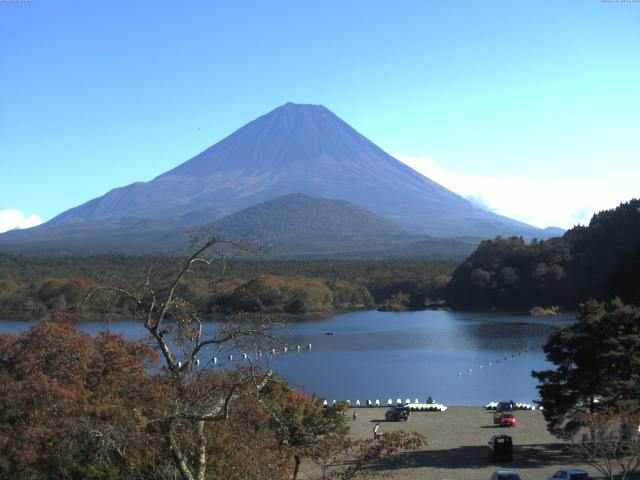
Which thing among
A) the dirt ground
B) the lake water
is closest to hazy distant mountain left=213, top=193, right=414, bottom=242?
the lake water

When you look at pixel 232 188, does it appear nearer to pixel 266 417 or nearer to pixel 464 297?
pixel 464 297

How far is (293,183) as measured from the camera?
503ft

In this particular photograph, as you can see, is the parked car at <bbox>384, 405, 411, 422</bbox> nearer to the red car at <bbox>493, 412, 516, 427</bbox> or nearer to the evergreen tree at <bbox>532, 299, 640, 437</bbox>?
the red car at <bbox>493, 412, 516, 427</bbox>

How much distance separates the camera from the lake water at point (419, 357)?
21875mm

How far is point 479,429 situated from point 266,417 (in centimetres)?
870

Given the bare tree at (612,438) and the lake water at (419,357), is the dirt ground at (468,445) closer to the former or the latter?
the bare tree at (612,438)

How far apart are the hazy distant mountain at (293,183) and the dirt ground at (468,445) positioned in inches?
4634

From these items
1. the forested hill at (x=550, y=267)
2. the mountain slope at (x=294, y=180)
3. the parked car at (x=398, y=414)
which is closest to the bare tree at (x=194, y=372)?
the parked car at (x=398, y=414)

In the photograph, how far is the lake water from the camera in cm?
2188

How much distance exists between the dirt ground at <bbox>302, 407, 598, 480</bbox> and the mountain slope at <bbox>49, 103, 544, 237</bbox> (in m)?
124

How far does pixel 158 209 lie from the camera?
14825 cm

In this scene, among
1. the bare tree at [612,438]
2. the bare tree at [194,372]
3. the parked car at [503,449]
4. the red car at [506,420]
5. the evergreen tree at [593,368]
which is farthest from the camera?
the red car at [506,420]

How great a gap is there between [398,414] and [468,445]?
2985mm

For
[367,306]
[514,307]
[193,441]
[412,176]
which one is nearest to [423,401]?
[193,441]
